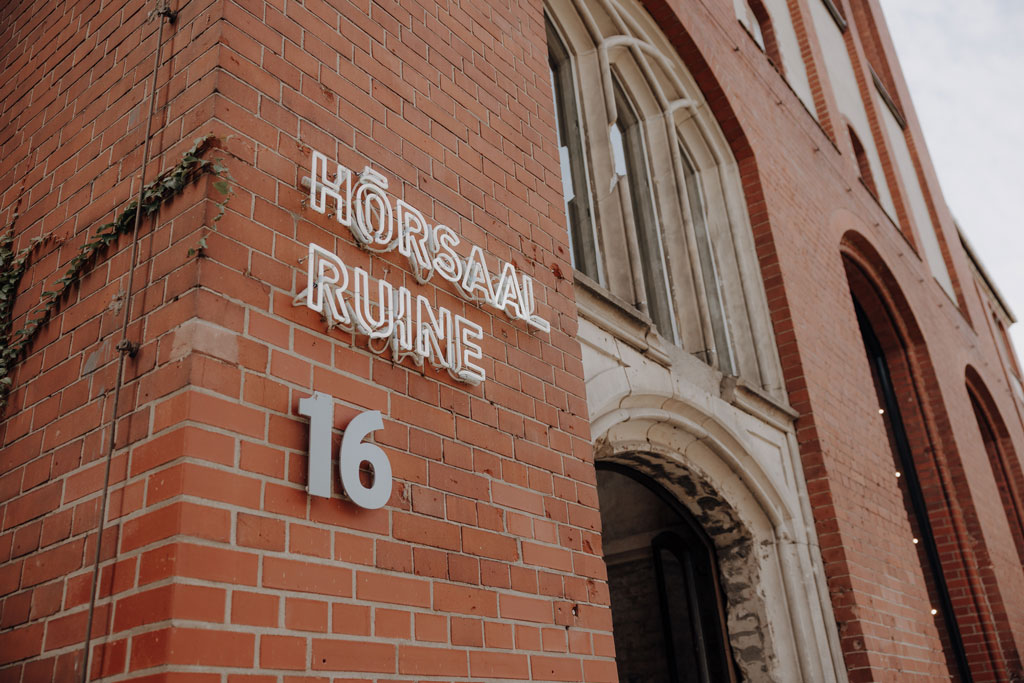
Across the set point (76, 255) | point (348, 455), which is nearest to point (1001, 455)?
point (348, 455)

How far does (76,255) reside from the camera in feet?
8.01

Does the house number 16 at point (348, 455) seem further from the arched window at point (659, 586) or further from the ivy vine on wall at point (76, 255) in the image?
the arched window at point (659, 586)

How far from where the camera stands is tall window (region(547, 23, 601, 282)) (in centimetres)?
470

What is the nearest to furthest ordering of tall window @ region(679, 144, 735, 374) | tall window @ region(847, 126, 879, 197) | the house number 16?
the house number 16, tall window @ region(679, 144, 735, 374), tall window @ region(847, 126, 879, 197)

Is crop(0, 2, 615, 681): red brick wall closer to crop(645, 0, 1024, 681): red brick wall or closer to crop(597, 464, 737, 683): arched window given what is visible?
crop(597, 464, 737, 683): arched window

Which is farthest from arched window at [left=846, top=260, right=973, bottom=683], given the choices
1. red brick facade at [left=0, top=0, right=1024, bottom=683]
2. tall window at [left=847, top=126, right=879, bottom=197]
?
red brick facade at [left=0, top=0, right=1024, bottom=683]

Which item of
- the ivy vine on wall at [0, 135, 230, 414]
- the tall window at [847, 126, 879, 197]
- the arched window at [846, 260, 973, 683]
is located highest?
the tall window at [847, 126, 879, 197]

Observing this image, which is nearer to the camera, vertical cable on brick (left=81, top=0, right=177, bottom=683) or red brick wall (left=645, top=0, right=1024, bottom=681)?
vertical cable on brick (left=81, top=0, right=177, bottom=683)

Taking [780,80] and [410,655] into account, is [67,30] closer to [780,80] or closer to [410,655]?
[410,655]

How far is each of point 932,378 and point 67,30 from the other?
27.6 ft

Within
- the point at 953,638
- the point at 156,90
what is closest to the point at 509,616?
the point at 156,90

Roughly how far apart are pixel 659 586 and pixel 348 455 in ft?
11.5

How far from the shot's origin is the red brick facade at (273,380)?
185 cm

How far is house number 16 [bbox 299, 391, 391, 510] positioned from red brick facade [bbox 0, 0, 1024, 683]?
4 centimetres
